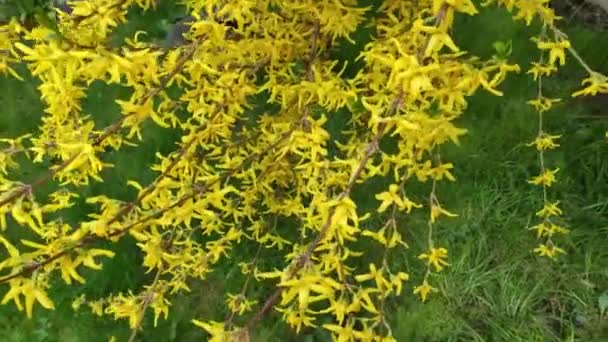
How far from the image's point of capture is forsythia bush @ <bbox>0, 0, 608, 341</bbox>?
146 centimetres

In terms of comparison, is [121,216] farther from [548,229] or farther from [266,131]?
[548,229]

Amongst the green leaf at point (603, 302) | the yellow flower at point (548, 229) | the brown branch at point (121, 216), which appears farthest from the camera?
the green leaf at point (603, 302)

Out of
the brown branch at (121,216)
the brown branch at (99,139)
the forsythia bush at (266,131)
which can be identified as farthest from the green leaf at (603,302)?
the brown branch at (99,139)

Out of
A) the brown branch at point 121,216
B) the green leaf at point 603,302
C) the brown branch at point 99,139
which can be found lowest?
the green leaf at point 603,302

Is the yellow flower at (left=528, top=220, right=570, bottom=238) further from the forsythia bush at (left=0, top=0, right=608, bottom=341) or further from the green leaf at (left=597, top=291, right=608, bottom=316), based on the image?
the green leaf at (left=597, top=291, right=608, bottom=316)

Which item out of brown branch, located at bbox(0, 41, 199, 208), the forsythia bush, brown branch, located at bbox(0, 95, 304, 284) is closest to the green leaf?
the forsythia bush

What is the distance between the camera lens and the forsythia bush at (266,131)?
146cm

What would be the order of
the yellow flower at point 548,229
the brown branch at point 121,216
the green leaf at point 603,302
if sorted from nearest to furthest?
the brown branch at point 121,216
the yellow flower at point 548,229
the green leaf at point 603,302

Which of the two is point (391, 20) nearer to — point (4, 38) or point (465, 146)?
point (465, 146)

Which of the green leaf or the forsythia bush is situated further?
the green leaf

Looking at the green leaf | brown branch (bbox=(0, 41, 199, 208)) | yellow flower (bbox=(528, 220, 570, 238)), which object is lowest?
the green leaf

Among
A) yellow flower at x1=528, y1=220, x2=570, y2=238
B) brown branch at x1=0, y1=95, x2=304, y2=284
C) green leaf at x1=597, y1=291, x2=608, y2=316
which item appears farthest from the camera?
green leaf at x1=597, y1=291, x2=608, y2=316

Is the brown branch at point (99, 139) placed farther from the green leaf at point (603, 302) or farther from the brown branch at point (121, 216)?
the green leaf at point (603, 302)

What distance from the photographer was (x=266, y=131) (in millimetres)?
2350
